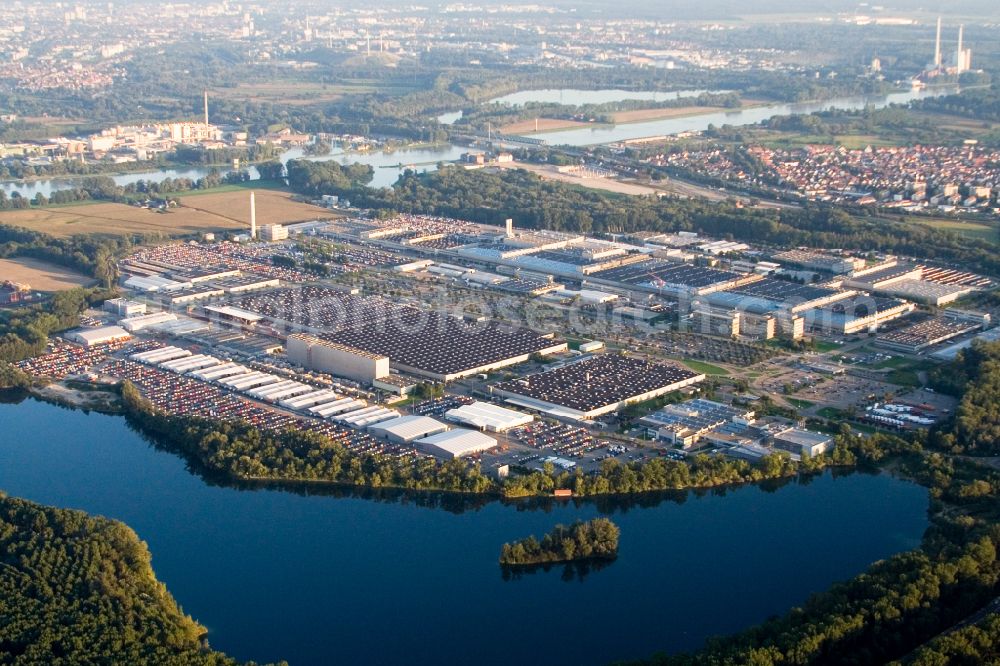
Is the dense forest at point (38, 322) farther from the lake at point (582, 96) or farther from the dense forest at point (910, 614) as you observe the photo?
the lake at point (582, 96)

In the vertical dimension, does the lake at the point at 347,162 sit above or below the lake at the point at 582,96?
below

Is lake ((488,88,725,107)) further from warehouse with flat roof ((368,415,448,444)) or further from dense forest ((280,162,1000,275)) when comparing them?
warehouse with flat roof ((368,415,448,444))

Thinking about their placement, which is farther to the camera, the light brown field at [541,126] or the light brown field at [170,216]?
the light brown field at [541,126]

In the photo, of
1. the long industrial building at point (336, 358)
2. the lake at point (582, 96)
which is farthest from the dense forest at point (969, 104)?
the long industrial building at point (336, 358)

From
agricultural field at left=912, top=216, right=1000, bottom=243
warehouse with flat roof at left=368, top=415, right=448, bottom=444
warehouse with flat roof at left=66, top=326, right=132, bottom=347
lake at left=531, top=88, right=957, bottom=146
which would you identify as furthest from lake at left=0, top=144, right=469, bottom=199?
warehouse with flat roof at left=368, top=415, right=448, bottom=444

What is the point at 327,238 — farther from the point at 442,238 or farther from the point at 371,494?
the point at 371,494
